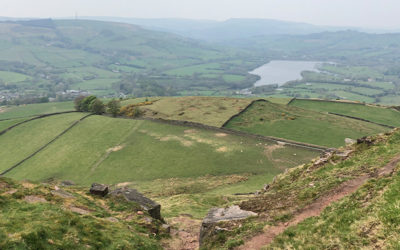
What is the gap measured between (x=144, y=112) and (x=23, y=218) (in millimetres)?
83953

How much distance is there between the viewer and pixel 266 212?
22.1 metres

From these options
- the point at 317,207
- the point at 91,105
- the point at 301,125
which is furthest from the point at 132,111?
the point at 317,207

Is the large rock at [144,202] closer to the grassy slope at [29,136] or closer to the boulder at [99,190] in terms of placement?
the boulder at [99,190]

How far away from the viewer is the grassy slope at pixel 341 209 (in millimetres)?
14545

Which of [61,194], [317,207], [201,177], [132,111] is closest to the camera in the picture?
[317,207]

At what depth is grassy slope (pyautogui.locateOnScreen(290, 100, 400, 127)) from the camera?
342 ft

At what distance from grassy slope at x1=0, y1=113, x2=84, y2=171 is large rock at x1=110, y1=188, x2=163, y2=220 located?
201 ft

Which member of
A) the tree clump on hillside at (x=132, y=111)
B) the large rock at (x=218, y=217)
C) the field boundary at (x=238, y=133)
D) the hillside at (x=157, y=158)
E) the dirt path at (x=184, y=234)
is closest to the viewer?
the large rock at (x=218, y=217)

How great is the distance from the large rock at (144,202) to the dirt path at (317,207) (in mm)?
12465

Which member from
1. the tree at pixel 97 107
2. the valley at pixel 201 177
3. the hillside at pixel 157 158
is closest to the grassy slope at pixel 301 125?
the valley at pixel 201 177

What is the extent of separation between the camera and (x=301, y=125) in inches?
3428

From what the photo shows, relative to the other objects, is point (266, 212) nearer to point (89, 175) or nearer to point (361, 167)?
point (361, 167)

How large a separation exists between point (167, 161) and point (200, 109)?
40.3m

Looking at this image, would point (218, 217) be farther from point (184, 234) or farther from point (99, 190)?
point (99, 190)
